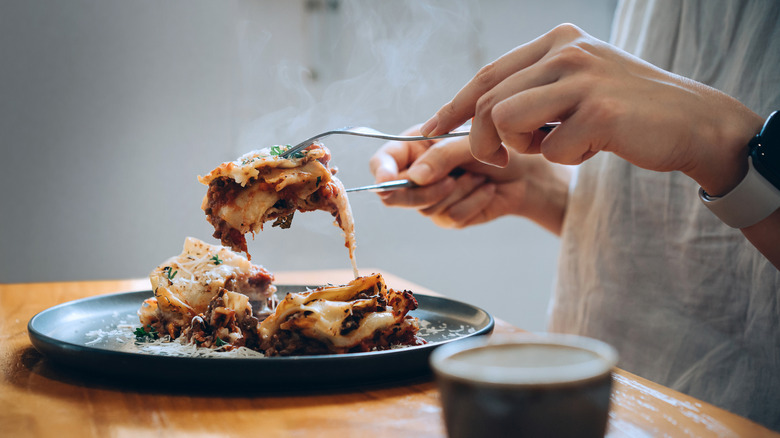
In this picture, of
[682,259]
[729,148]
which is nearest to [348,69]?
[682,259]

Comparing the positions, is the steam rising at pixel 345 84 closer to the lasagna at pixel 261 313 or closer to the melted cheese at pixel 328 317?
the lasagna at pixel 261 313

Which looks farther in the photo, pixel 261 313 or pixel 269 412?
pixel 261 313

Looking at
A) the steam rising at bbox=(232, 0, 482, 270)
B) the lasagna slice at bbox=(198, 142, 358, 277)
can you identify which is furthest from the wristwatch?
the steam rising at bbox=(232, 0, 482, 270)

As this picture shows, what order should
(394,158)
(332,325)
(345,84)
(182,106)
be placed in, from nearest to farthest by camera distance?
(332,325)
(394,158)
(182,106)
(345,84)

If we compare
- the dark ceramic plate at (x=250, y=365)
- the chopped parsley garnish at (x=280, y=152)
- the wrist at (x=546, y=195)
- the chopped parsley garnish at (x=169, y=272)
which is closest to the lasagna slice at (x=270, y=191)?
the chopped parsley garnish at (x=280, y=152)

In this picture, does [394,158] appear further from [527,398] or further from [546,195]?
[527,398]

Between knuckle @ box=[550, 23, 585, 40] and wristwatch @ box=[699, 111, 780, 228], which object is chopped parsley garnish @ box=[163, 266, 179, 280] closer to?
knuckle @ box=[550, 23, 585, 40]
